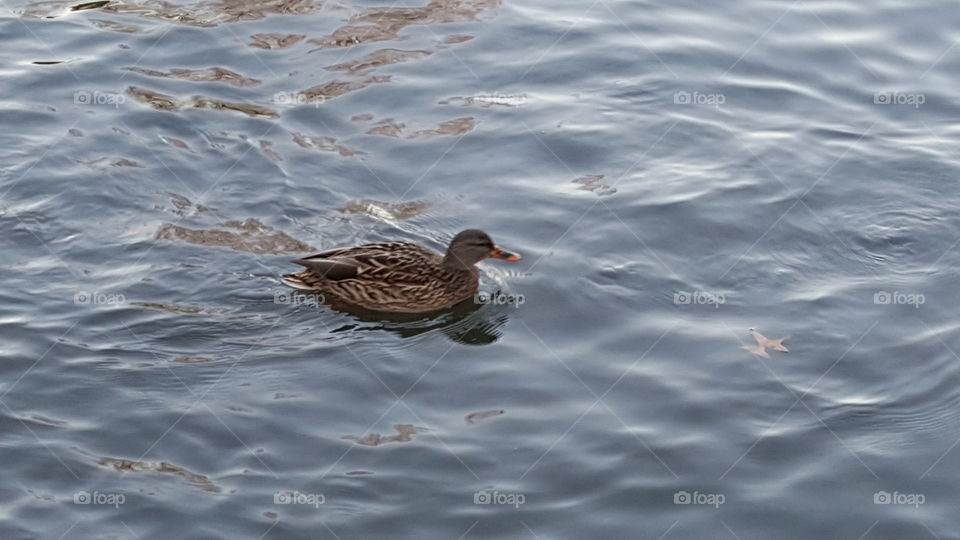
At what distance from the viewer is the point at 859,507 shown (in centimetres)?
1002

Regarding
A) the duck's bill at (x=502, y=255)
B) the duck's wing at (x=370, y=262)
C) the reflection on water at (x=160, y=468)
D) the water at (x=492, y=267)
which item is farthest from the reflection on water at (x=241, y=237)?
the reflection on water at (x=160, y=468)

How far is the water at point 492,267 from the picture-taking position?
10.1 meters

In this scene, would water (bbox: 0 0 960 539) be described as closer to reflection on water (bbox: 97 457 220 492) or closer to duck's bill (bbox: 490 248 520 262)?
reflection on water (bbox: 97 457 220 492)

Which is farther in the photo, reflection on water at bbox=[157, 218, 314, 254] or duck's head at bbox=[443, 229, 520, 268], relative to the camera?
reflection on water at bbox=[157, 218, 314, 254]

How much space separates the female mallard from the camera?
12.4 meters

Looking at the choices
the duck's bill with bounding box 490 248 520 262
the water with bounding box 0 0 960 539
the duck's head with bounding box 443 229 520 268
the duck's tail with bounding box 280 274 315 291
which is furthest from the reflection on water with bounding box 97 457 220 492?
the duck's bill with bounding box 490 248 520 262

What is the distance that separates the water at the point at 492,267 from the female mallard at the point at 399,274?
0.88 ft

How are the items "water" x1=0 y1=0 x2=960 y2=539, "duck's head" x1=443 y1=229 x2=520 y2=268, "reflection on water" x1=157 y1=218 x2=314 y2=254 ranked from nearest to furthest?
"water" x1=0 y1=0 x2=960 y2=539 < "duck's head" x1=443 y1=229 x2=520 y2=268 < "reflection on water" x1=157 y1=218 x2=314 y2=254

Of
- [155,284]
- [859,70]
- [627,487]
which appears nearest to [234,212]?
[155,284]

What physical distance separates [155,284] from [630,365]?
4.23 metres

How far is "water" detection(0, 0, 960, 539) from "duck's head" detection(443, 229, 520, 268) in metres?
0.37

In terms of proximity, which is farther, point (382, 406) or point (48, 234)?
point (48, 234)

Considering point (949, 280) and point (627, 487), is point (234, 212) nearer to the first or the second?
point (627, 487)

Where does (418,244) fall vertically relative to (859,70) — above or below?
below
